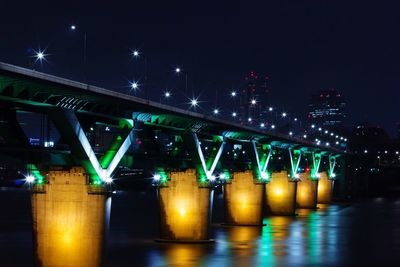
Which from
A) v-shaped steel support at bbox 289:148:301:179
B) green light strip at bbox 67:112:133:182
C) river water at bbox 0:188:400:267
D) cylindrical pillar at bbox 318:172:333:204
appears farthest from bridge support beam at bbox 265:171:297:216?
green light strip at bbox 67:112:133:182

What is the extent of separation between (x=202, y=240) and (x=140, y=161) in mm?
8451

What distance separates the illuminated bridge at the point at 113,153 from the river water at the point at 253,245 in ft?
→ 7.87

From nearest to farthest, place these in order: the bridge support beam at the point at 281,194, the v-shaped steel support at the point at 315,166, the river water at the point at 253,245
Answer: the river water at the point at 253,245 → the bridge support beam at the point at 281,194 → the v-shaped steel support at the point at 315,166

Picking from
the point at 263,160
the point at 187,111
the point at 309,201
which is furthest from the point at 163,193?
the point at 309,201

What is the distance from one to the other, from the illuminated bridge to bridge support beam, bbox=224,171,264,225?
3.8 inches

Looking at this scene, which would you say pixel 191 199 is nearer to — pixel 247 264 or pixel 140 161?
pixel 140 161

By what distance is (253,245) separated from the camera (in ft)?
202

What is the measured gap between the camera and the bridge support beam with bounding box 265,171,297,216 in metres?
101

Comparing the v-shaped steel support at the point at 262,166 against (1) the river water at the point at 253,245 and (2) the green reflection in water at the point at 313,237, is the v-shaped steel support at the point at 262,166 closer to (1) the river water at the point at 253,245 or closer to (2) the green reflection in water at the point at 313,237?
(1) the river water at the point at 253,245

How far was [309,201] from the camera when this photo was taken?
409 feet

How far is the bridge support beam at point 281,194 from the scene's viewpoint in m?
101

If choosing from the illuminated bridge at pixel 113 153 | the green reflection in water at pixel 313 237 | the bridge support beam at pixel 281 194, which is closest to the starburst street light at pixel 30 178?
the illuminated bridge at pixel 113 153

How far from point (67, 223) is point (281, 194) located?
213 feet

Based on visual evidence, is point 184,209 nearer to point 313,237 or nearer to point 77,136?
point 313,237
